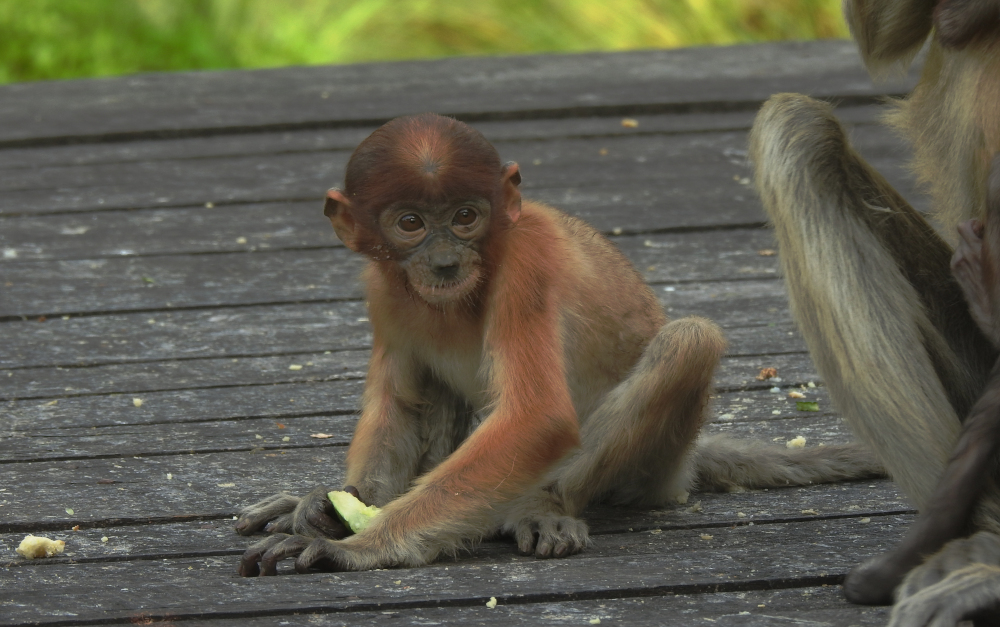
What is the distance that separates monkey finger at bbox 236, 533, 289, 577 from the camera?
3.52m

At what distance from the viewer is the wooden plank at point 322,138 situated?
793 cm

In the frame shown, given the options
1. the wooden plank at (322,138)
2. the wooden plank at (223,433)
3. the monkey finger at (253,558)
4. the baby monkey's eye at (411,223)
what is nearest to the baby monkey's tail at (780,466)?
the wooden plank at (223,433)

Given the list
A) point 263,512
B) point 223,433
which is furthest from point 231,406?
point 263,512

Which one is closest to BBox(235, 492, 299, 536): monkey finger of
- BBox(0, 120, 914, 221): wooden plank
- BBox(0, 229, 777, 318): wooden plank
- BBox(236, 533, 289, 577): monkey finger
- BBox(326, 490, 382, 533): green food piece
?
BBox(326, 490, 382, 533): green food piece

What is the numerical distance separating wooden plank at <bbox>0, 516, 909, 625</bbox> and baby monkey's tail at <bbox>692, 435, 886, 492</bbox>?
1.44 feet

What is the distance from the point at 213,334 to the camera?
18.6 ft

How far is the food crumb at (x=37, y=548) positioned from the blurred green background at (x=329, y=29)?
966cm

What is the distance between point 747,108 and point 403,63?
8.82 ft

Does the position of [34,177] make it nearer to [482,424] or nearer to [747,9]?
[482,424]

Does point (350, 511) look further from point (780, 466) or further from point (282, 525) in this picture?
point (780, 466)

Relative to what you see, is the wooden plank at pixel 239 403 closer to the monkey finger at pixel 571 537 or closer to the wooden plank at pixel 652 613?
the monkey finger at pixel 571 537

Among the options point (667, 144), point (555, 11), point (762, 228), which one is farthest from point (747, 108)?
point (555, 11)

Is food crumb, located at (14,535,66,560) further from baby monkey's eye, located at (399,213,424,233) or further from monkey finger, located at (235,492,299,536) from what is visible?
baby monkey's eye, located at (399,213,424,233)

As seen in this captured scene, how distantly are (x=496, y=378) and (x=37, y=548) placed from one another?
4.47ft
